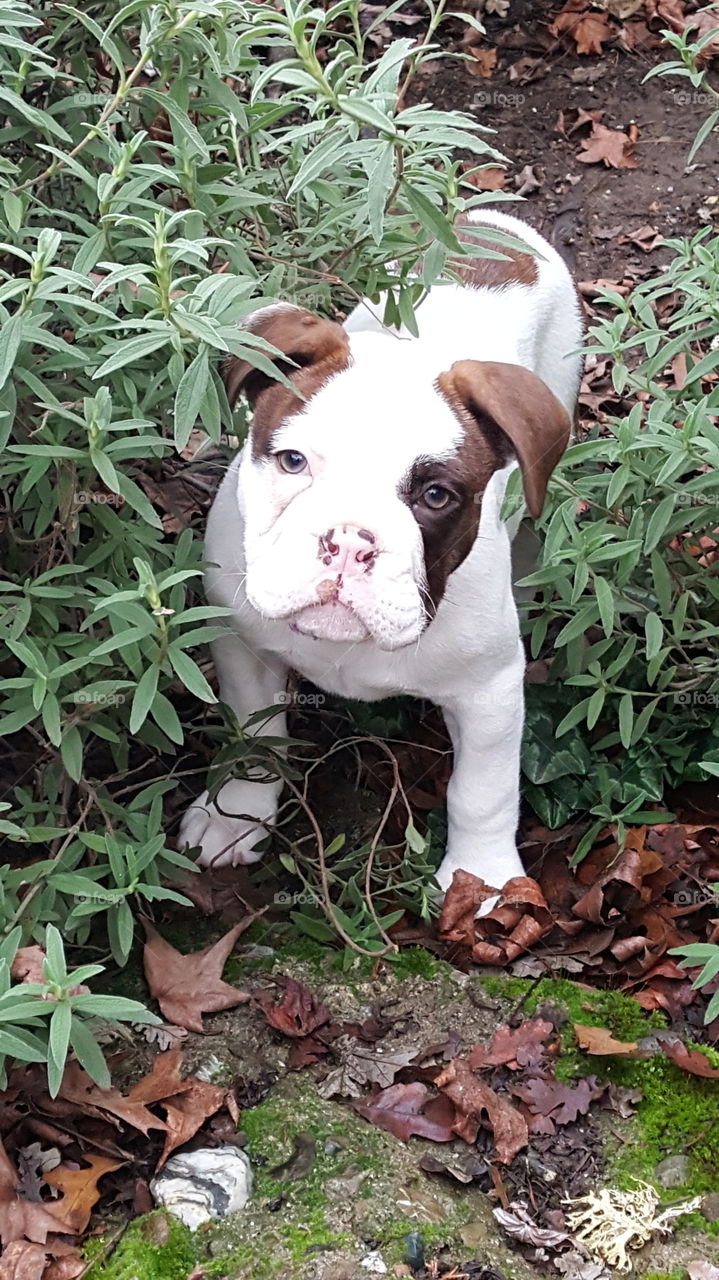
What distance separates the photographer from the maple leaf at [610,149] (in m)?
6.57

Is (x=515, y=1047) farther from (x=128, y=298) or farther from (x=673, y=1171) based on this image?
(x=128, y=298)

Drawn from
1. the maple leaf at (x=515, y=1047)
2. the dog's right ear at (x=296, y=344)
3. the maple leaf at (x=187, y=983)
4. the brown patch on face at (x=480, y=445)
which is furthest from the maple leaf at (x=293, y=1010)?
the dog's right ear at (x=296, y=344)

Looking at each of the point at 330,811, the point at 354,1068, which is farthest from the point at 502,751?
the point at 354,1068

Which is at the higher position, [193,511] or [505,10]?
[505,10]

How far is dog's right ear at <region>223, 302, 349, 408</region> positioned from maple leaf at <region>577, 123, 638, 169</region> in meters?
4.04

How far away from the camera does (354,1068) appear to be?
3.26 metres

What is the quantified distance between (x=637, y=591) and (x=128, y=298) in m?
1.73

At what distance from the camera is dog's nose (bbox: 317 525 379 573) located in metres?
2.74

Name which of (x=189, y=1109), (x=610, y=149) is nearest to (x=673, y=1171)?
(x=189, y=1109)

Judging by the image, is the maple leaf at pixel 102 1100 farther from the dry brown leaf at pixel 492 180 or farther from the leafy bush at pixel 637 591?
the dry brown leaf at pixel 492 180

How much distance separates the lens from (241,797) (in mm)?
3898

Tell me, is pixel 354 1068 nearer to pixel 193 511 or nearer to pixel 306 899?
pixel 306 899

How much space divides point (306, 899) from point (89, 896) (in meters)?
0.86

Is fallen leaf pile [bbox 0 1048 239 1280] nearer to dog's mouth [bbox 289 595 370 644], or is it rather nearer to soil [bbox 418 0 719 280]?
dog's mouth [bbox 289 595 370 644]
